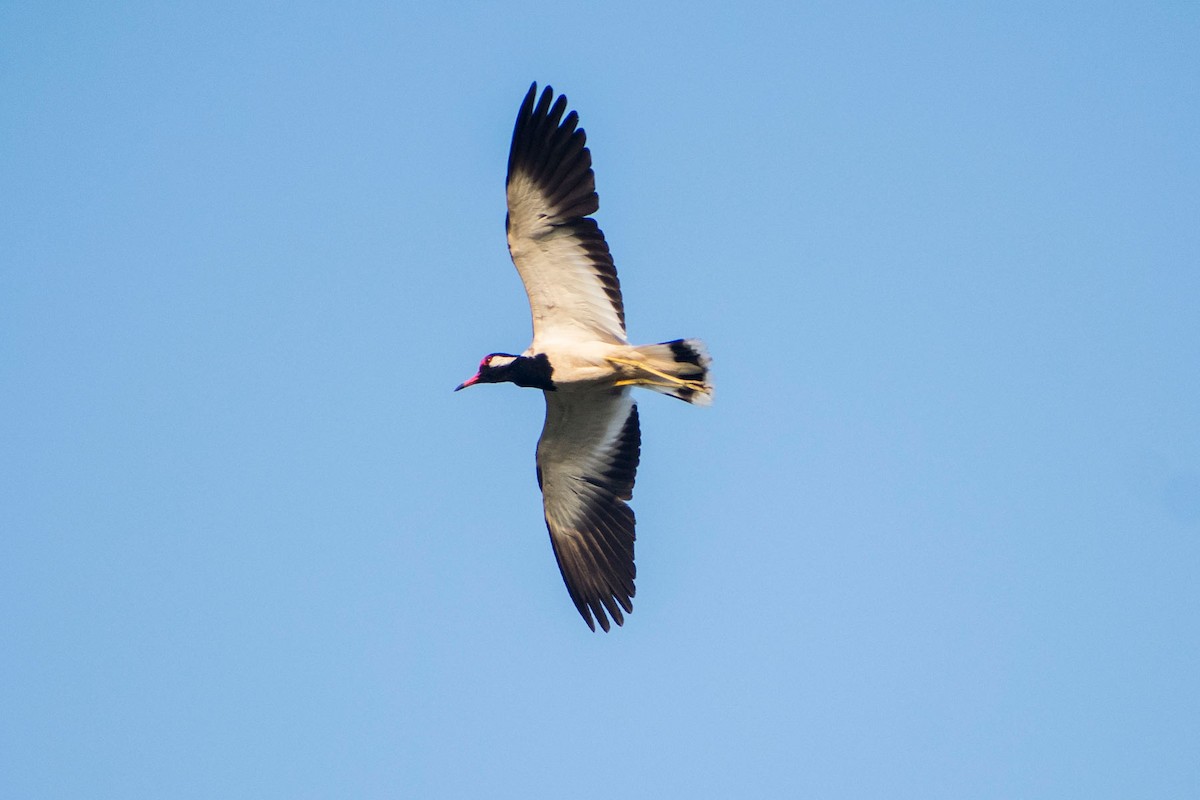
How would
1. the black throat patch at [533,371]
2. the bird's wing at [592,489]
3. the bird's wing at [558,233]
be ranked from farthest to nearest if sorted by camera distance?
the bird's wing at [592,489] < the black throat patch at [533,371] < the bird's wing at [558,233]

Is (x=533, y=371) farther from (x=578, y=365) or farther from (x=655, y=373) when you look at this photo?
(x=655, y=373)

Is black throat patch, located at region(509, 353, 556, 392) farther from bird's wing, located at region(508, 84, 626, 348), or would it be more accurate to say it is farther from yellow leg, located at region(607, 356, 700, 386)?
yellow leg, located at region(607, 356, 700, 386)

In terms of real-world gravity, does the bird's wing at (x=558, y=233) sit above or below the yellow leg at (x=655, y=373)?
above

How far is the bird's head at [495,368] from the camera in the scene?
1250 centimetres

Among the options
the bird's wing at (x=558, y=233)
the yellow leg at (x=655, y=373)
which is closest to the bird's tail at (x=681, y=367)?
the yellow leg at (x=655, y=373)

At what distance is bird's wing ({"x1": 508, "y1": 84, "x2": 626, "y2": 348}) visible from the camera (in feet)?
39.0

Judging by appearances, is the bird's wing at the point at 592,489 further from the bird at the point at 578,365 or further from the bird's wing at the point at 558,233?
the bird's wing at the point at 558,233

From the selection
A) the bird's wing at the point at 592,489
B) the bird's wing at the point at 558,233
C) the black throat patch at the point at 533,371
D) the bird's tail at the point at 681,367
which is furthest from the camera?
the bird's wing at the point at 592,489

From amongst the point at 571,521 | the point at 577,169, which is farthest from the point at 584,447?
the point at 577,169

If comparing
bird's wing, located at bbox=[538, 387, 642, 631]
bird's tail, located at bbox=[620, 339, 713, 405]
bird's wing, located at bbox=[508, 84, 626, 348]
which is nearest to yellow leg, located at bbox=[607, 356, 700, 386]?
bird's tail, located at bbox=[620, 339, 713, 405]

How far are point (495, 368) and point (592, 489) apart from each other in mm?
1339

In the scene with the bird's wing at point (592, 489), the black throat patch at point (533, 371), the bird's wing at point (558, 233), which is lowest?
the bird's wing at point (592, 489)

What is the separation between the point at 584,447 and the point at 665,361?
120cm

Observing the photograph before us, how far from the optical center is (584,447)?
42.7 feet
